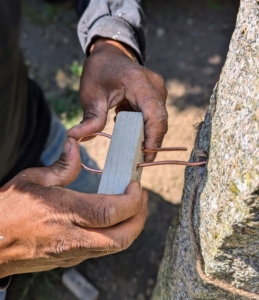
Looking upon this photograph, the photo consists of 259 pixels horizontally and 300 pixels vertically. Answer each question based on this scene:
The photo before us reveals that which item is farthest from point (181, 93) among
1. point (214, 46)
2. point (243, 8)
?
point (243, 8)

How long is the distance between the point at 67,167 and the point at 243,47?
58 cm

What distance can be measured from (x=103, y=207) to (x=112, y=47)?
→ 770 mm

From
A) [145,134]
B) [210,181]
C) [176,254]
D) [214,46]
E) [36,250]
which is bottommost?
[36,250]

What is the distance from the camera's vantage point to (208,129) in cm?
102

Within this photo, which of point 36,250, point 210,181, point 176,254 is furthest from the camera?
point 176,254

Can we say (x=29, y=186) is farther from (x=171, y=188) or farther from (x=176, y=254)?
(x=171, y=188)

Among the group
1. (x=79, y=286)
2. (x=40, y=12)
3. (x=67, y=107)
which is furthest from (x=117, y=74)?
(x=40, y=12)

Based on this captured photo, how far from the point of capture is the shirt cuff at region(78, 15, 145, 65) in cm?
145

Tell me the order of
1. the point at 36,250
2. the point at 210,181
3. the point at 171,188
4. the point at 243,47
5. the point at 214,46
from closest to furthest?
the point at 243,47 < the point at 210,181 < the point at 36,250 < the point at 171,188 < the point at 214,46

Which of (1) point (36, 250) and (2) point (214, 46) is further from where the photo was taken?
(2) point (214, 46)

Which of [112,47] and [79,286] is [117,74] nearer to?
[112,47]

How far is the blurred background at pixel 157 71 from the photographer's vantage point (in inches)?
87.2

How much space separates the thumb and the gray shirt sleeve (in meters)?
0.40

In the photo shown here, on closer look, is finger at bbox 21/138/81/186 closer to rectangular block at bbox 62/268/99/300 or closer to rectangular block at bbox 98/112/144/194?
rectangular block at bbox 98/112/144/194
